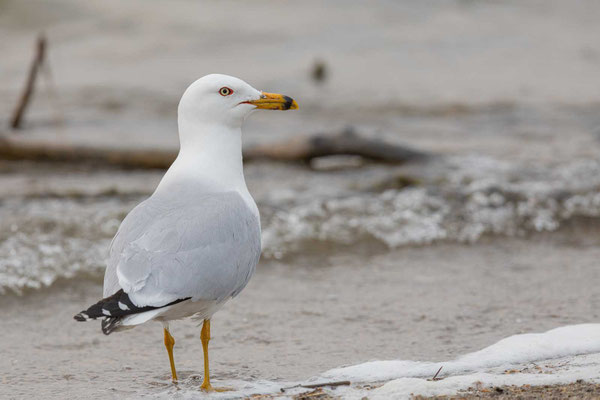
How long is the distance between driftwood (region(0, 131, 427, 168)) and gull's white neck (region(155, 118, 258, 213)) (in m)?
4.26

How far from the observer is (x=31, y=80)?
907 centimetres

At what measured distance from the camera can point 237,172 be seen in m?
4.45

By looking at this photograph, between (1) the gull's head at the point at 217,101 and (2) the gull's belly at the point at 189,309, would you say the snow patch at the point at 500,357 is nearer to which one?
(2) the gull's belly at the point at 189,309

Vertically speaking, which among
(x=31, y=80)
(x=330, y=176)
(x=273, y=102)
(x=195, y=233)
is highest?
(x=31, y=80)

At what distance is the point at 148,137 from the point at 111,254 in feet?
21.5

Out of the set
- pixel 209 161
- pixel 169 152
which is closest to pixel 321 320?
pixel 209 161

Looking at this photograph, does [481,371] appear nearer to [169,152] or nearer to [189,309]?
[189,309]

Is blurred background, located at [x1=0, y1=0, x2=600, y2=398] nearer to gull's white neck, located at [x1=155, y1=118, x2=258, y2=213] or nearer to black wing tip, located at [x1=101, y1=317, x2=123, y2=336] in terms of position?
black wing tip, located at [x1=101, y1=317, x2=123, y2=336]

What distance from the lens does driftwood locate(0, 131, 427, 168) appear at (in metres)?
8.74

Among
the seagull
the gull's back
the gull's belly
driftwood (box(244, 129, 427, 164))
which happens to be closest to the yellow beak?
the seagull

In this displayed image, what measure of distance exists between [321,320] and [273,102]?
1.42 metres

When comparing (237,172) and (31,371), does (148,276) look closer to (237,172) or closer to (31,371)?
(237,172)

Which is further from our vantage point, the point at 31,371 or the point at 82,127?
the point at 82,127

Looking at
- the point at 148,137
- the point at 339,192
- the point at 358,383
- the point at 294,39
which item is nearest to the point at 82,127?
the point at 148,137
